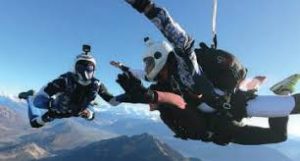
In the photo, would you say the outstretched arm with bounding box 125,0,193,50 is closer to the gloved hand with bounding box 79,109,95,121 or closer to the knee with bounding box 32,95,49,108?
the knee with bounding box 32,95,49,108

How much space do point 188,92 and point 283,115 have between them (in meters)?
1.87

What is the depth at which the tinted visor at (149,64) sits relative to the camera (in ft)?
24.0

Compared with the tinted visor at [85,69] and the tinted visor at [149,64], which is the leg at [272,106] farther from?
the tinted visor at [85,69]

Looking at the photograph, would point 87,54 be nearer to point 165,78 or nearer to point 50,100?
point 50,100

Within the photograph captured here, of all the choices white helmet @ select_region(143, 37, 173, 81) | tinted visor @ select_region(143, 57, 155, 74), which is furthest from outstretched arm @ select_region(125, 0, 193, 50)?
tinted visor @ select_region(143, 57, 155, 74)

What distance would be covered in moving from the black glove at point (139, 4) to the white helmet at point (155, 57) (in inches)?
67.9

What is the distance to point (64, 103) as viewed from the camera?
10.7 m

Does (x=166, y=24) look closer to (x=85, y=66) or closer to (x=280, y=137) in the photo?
Answer: (x=280, y=137)

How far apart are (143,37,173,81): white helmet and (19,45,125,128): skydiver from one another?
3.23 meters

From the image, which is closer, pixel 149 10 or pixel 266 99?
pixel 149 10

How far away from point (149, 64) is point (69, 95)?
15.1 ft

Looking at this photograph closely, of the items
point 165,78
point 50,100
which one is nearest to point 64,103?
point 50,100

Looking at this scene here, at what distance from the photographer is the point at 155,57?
7242 mm

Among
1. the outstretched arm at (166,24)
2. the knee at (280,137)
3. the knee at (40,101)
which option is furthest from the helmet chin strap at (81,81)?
the outstretched arm at (166,24)
